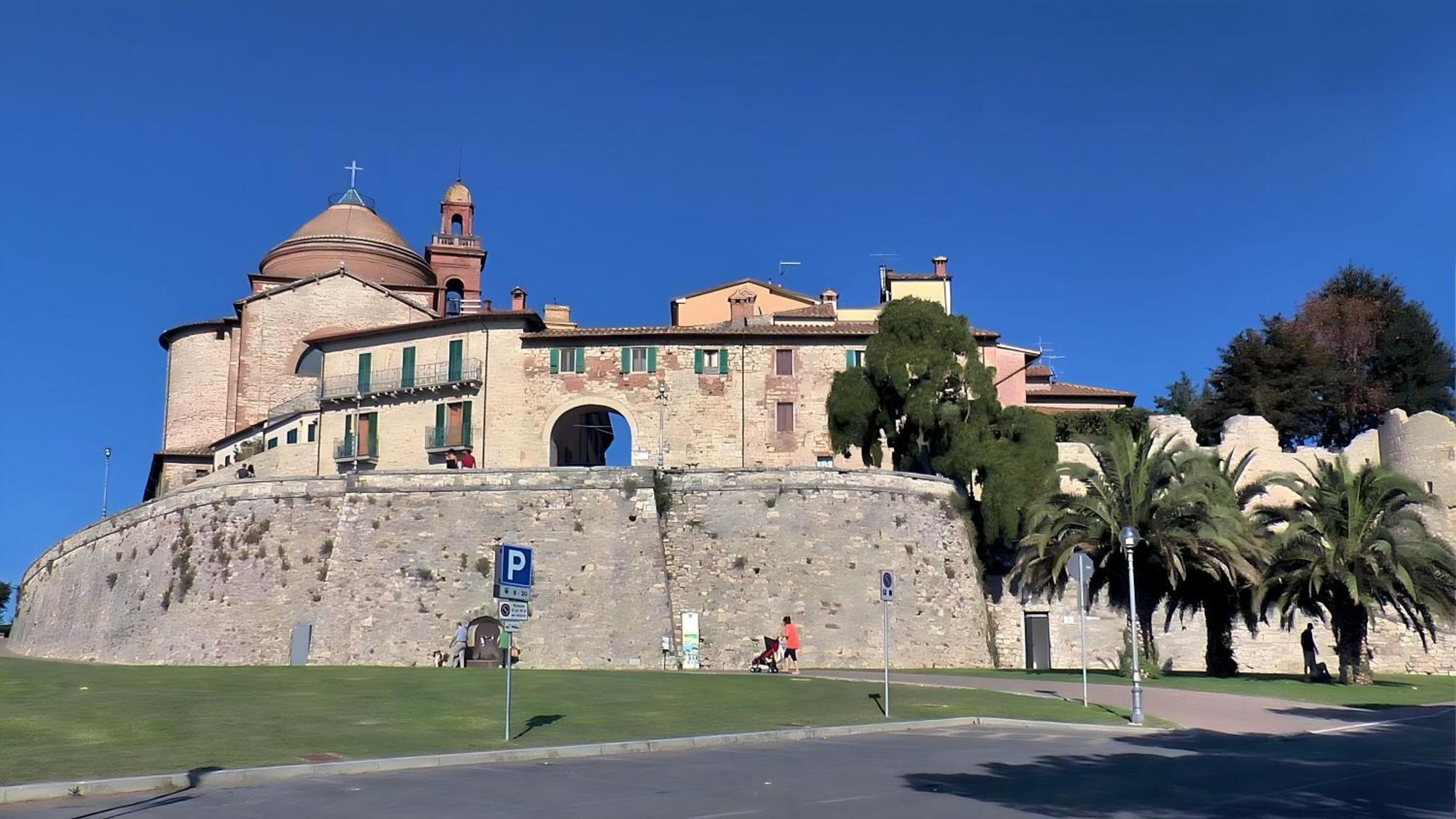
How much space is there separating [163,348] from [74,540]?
20.0 meters

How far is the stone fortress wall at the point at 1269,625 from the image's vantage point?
4228 cm

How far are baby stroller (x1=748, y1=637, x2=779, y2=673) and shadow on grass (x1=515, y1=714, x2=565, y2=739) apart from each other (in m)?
13.6

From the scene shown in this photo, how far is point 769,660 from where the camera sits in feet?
114

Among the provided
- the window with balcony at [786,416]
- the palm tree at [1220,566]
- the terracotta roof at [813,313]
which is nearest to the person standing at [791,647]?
the palm tree at [1220,566]

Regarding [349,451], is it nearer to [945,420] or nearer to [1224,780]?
[945,420]

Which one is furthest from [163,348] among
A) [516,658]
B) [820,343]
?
[516,658]

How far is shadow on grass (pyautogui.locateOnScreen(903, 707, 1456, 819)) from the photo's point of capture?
39.2 ft

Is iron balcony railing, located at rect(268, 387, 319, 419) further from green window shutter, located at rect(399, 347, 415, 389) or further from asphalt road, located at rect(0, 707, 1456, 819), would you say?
asphalt road, located at rect(0, 707, 1456, 819)

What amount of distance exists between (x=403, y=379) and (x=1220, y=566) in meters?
36.7

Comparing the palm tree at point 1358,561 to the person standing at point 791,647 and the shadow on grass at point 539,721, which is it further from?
the shadow on grass at point 539,721

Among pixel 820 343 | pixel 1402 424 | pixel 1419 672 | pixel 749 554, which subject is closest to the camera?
pixel 749 554

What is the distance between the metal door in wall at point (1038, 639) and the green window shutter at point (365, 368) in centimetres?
3213

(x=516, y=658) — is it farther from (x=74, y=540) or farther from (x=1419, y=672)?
(x=1419, y=672)

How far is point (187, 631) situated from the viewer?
40625 millimetres
